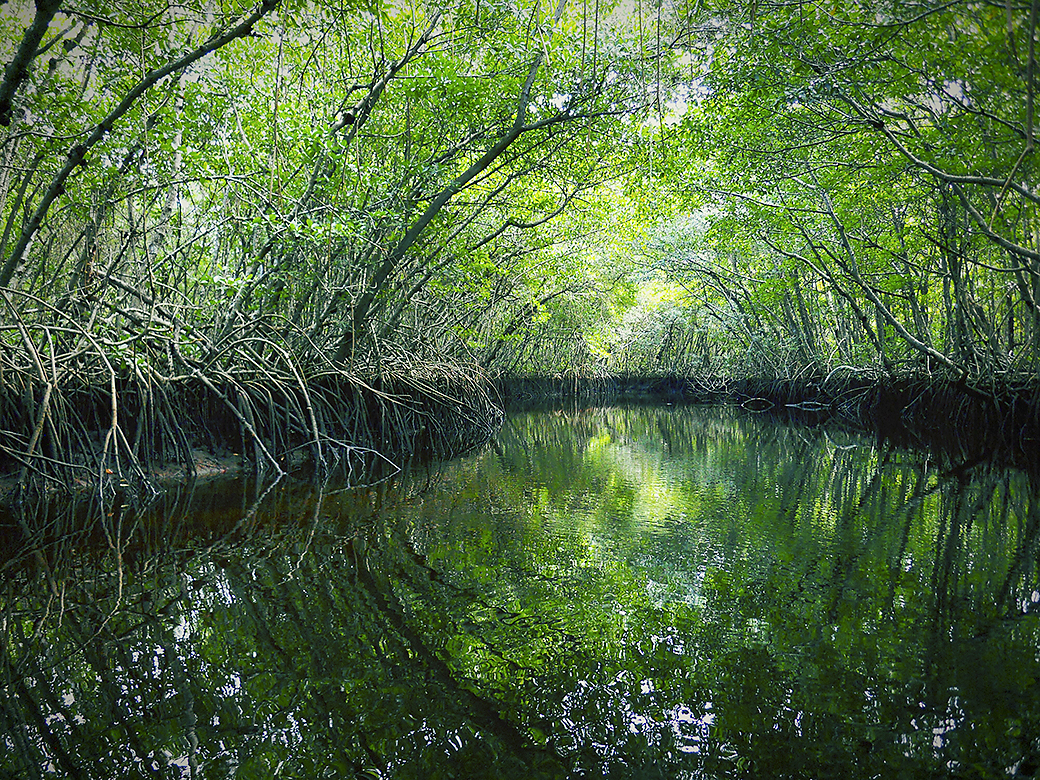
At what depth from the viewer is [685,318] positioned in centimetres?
2033

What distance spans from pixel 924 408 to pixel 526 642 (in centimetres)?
1001

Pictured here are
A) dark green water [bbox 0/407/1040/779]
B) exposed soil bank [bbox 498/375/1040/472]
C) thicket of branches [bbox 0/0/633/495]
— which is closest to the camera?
dark green water [bbox 0/407/1040/779]

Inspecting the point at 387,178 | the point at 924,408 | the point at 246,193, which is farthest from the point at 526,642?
the point at 924,408

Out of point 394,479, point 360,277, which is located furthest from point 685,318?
point 394,479

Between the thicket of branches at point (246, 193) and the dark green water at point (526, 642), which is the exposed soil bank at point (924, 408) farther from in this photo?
the thicket of branches at point (246, 193)

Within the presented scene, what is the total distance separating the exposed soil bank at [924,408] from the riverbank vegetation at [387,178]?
176mm

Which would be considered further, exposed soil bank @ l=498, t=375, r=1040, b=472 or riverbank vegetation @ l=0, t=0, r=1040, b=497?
exposed soil bank @ l=498, t=375, r=1040, b=472

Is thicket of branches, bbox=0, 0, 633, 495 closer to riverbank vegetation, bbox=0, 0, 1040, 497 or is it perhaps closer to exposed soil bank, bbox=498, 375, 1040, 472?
riverbank vegetation, bbox=0, 0, 1040, 497

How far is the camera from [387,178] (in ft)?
20.7

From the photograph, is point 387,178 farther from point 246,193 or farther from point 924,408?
point 924,408

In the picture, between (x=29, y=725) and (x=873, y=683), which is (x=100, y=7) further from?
(x=873, y=683)

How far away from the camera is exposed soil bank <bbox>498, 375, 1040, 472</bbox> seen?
273 inches

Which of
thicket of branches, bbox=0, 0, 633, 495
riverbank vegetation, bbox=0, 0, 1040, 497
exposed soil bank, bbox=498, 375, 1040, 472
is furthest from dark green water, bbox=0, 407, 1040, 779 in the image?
exposed soil bank, bbox=498, 375, 1040, 472

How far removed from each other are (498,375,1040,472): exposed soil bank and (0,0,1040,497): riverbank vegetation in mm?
176
